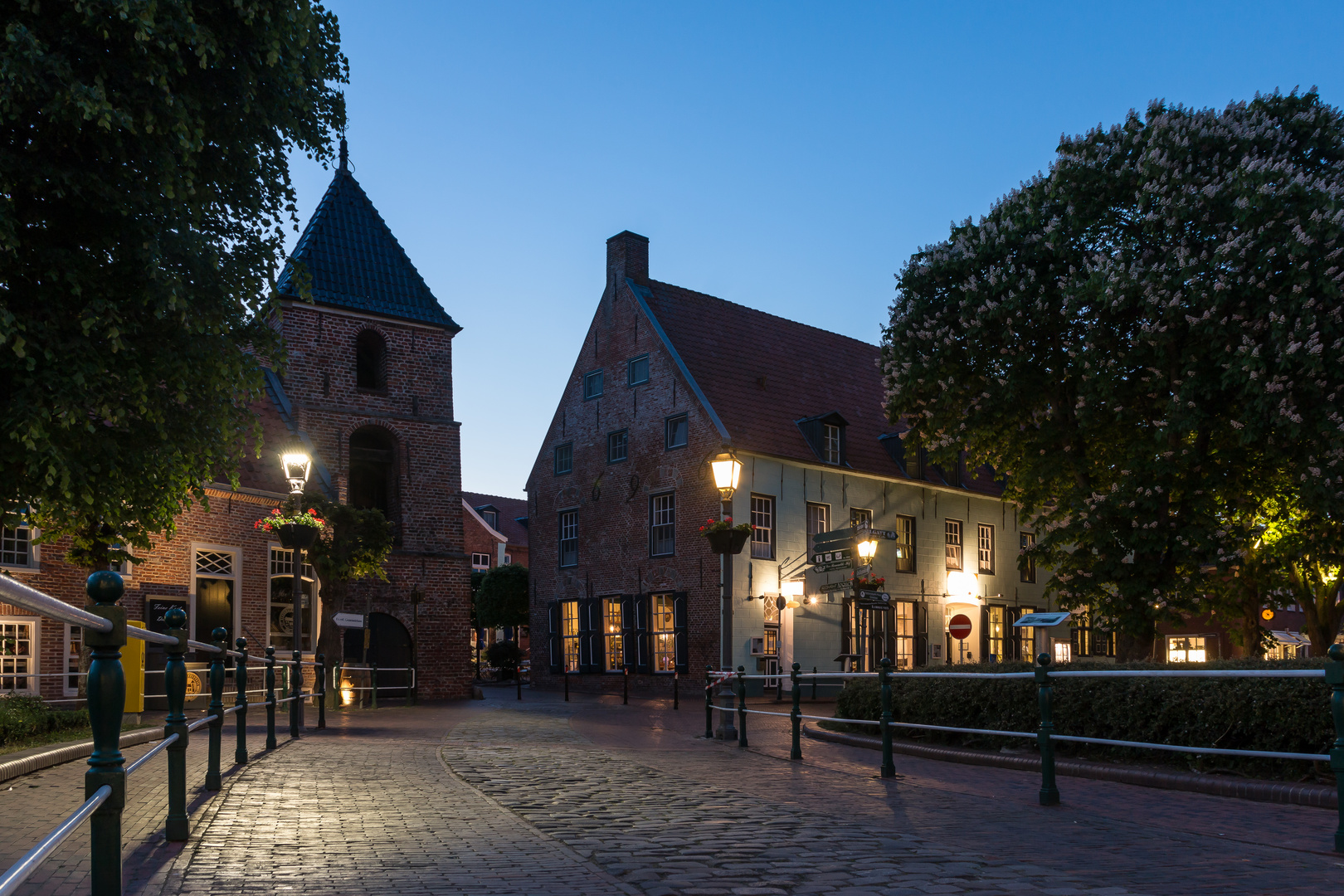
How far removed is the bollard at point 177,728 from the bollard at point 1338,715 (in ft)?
19.3

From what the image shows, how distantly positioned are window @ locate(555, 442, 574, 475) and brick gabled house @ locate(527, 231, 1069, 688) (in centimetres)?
5

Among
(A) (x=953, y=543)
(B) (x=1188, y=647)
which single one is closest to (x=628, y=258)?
(A) (x=953, y=543)

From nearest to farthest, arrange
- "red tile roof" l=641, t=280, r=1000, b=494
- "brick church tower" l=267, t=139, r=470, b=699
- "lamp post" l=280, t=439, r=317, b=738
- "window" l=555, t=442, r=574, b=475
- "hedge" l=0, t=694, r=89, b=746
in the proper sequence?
"hedge" l=0, t=694, r=89, b=746
"lamp post" l=280, t=439, r=317, b=738
"brick church tower" l=267, t=139, r=470, b=699
"red tile roof" l=641, t=280, r=1000, b=494
"window" l=555, t=442, r=574, b=475

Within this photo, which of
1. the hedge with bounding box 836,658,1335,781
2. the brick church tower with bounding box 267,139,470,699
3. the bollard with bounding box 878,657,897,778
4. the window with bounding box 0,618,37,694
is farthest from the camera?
the brick church tower with bounding box 267,139,470,699

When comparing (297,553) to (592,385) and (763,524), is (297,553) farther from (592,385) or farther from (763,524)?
(592,385)

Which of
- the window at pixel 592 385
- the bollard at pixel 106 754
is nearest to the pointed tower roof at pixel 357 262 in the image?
the window at pixel 592 385

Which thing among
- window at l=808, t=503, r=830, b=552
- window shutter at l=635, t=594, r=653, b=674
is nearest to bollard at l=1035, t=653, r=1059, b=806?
window at l=808, t=503, r=830, b=552

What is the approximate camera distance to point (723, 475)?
15.9m

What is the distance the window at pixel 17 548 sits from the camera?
20.3 meters

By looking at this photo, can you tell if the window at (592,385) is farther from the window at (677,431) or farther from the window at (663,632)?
the window at (663,632)

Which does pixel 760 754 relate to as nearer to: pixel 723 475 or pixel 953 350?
pixel 723 475

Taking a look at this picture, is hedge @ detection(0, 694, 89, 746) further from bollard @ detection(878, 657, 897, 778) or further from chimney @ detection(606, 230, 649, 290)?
→ chimney @ detection(606, 230, 649, 290)

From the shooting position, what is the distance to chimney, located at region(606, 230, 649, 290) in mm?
35219

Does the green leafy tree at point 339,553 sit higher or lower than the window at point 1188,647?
higher
